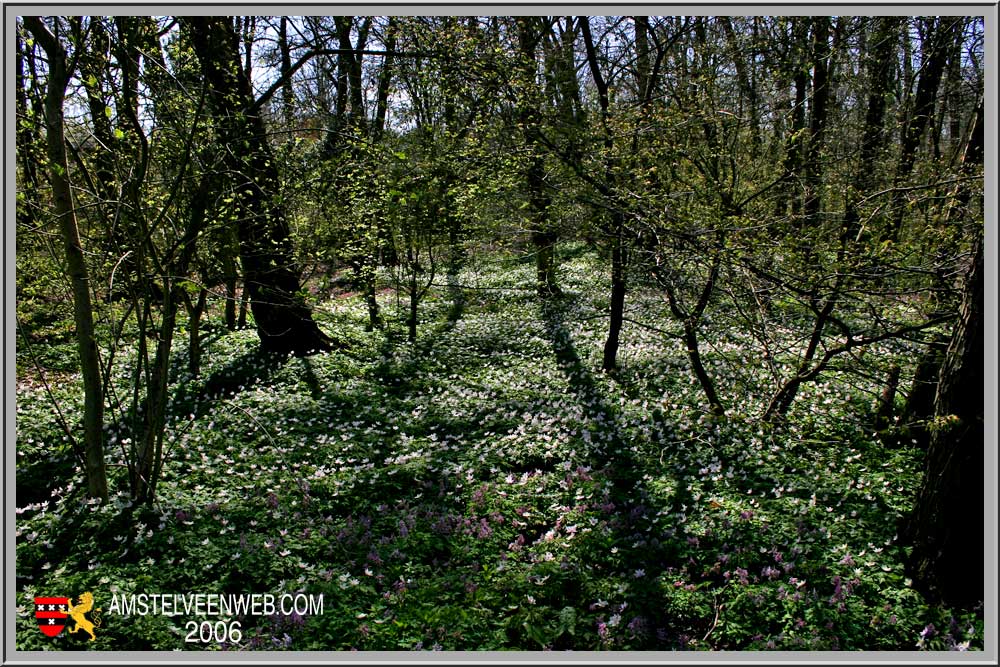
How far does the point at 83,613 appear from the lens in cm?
361

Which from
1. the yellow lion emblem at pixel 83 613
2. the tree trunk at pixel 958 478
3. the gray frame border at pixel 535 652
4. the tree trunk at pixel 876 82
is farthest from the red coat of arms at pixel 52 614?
the tree trunk at pixel 876 82

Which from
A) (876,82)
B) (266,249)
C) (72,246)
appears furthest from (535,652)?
(876,82)

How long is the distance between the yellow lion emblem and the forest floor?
6 cm

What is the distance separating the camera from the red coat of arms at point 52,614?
11.5 ft

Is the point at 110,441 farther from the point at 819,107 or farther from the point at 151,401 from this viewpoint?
the point at 819,107

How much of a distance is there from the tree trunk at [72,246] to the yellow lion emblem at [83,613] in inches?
48.9

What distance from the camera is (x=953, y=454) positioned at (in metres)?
3.59

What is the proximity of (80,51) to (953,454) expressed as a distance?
5.83m

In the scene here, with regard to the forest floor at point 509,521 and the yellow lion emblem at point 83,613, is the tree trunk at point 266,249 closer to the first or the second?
the forest floor at point 509,521

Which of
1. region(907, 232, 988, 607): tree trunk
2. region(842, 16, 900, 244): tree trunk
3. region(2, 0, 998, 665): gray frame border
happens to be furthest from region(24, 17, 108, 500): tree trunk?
region(842, 16, 900, 244): tree trunk

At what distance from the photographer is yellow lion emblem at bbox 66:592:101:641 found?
11.6 feet

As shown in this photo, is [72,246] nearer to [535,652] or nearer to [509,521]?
[509,521]

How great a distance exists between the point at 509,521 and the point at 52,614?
10.1 ft

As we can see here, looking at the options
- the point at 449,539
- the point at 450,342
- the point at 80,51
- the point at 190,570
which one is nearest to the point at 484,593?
the point at 449,539
